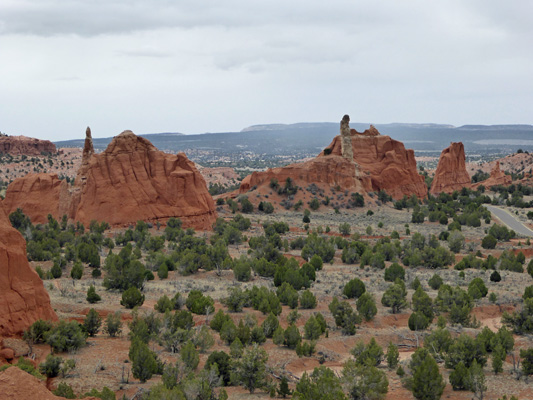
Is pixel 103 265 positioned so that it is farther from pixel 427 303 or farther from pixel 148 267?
pixel 427 303

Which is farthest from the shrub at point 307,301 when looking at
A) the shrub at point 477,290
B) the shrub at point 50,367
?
the shrub at point 50,367

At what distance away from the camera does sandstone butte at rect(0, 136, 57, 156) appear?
422ft

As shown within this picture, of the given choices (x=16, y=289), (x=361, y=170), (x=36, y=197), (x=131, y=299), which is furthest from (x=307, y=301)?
(x=361, y=170)

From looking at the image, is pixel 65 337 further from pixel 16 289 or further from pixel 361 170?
pixel 361 170

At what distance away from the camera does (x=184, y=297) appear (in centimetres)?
3238

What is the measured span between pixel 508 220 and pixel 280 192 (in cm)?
2994

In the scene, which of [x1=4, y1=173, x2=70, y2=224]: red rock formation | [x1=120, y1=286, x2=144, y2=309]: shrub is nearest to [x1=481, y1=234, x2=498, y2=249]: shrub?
[x1=120, y1=286, x2=144, y2=309]: shrub

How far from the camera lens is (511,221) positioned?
75.9 metres

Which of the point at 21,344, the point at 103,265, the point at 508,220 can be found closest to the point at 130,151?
the point at 103,265

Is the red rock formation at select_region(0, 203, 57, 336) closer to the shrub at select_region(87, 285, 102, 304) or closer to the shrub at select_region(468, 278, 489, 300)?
the shrub at select_region(87, 285, 102, 304)

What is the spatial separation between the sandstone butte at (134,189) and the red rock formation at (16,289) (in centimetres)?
3434

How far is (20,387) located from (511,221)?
72.0 m

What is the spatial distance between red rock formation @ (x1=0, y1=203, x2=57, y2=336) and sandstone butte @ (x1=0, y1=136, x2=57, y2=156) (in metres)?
114

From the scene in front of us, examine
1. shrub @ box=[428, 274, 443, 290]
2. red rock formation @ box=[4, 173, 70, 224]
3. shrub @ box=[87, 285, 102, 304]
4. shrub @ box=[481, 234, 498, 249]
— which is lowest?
shrub @ box=[481, 234, 498, 249]
